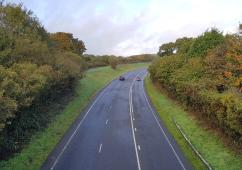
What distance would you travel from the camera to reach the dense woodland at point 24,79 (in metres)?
28.0

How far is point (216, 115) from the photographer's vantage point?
32656 mm

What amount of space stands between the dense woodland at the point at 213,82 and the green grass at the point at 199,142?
1096 millimetres

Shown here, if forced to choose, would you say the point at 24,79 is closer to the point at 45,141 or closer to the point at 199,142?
the point at 45,141

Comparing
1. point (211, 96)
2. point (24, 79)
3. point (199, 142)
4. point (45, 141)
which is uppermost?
point (24, 79)

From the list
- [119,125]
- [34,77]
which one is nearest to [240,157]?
[119,125]

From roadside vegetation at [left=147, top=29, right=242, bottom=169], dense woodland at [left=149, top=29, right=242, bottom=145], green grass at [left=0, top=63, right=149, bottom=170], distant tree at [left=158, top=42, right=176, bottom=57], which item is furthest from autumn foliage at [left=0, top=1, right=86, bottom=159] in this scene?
distant tree at [left=158, top=42, right=176, bottom=57]

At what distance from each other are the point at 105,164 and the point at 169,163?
4358 mm

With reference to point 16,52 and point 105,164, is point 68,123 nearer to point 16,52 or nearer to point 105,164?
point 16,52

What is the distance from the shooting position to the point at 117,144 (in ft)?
104

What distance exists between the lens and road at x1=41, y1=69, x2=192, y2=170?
26.2 m

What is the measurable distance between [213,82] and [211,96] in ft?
22.1

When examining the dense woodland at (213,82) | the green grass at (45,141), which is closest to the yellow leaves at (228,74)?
the dense woodland at (213,82)

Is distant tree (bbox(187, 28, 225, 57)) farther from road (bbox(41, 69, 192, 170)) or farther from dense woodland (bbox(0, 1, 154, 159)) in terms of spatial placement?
dense woodland (bbox(0, 1, 154, 159))

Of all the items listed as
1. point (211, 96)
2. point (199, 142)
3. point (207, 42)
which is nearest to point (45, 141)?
point (199, 142)
